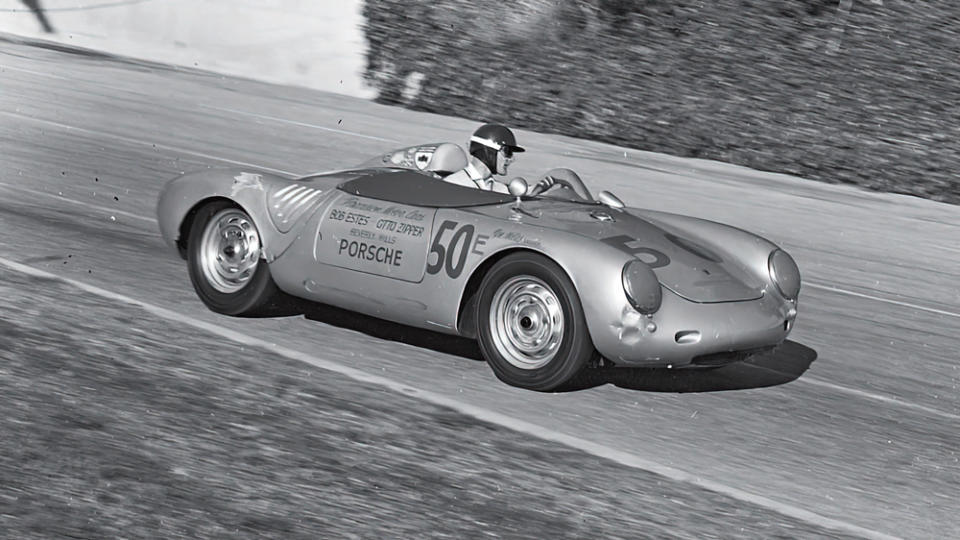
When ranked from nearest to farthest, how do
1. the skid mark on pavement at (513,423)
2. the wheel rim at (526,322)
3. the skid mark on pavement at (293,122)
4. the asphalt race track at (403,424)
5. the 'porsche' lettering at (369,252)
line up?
the asphalt race track at (403,424) → the skid mark on pavement at (513,423) → the wheel rim at (526,322) → the 'porsche' lettering at (369,252) → the skid mark on pavement at (293,122)

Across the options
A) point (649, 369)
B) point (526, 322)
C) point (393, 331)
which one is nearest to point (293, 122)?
point (393, 331)

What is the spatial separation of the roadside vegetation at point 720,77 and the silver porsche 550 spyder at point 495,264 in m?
8.21

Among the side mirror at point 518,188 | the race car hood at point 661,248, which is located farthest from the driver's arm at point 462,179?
the race car hood at point 661,248

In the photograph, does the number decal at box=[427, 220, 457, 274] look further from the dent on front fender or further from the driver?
the dent on front fender

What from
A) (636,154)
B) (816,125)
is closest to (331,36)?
(636,154)

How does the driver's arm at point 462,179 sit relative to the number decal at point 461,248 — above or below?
above

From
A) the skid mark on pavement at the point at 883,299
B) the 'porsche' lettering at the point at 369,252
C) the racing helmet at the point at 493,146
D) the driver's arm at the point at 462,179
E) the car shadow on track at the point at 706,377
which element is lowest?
the car shadow on track at the point at 706,377

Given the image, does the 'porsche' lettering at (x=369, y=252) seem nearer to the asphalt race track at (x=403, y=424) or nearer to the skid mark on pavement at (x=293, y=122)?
the asphalt race track at (x=403, y=424)

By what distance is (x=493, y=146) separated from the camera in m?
6.88

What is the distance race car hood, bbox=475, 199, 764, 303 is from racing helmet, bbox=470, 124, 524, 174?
0.38 meters

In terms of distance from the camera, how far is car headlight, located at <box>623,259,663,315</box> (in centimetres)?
583

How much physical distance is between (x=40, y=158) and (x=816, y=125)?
8.06m

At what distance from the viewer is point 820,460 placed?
5.63 metres

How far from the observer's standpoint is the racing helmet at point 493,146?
22.6 feet
